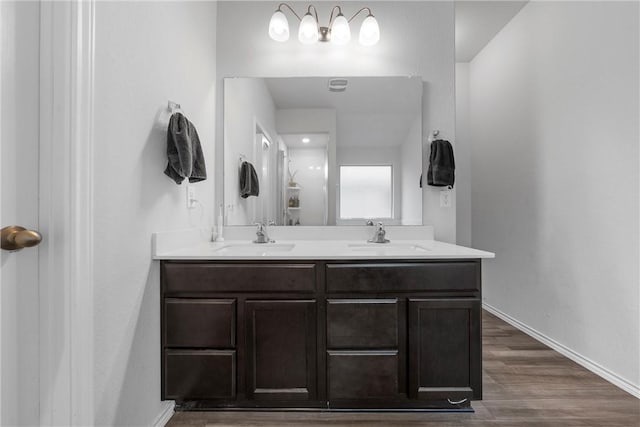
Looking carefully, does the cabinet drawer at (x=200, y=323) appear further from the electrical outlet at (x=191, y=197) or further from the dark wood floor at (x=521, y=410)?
the electrical outlet at (x=191, y=197)

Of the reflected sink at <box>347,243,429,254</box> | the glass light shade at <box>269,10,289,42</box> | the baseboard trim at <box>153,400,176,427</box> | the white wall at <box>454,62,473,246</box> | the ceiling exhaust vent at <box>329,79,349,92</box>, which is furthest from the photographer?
the white wall at <box>454,62,473,246</box>

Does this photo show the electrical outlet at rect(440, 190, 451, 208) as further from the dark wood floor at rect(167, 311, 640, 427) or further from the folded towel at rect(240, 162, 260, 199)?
the folded towel at rect(240, 162, 260, 199)

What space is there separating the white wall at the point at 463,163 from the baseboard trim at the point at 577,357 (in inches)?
34.5

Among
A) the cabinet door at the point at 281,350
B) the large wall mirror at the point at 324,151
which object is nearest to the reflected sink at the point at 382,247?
the large wall mirror at the point at 324,151

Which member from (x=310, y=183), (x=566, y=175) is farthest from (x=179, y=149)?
(x=566, y=175)

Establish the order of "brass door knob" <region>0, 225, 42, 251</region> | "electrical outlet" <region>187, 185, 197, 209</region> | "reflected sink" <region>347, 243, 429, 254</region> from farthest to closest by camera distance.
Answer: "reflected sink" <region>347, 243, 429, 254</region>
"electrical outlet" <region>187, 185, 197, 209</region>
"brass door knob" <region>0, 225, 42, 251</region>

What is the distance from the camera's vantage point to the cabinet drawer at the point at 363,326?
5.23ft

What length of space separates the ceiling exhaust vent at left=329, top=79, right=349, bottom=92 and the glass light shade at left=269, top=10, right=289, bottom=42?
1.38ft

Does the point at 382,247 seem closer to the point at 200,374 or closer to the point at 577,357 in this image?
the point at 200,374

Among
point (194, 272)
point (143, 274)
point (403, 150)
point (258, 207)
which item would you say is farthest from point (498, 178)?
point (143, 274)

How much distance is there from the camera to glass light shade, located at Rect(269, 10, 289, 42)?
7.15ft

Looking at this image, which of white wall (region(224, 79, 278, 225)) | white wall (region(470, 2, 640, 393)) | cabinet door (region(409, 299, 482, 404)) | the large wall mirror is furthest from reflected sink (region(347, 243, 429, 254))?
white wall (region(470, 2, 640, 393))

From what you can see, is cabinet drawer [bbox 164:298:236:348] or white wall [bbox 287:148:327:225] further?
white wall [bbox 287:148:327:225]

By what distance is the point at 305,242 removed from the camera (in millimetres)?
2232
